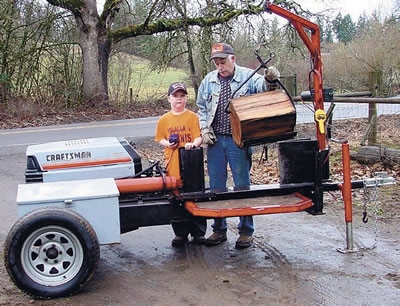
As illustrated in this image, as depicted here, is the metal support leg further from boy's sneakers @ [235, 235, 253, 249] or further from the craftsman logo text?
the craftsman logo text

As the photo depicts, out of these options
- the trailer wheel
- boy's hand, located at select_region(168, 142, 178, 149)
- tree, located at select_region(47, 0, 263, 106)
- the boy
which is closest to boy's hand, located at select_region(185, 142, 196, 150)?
the boy

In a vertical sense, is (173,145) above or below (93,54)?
below

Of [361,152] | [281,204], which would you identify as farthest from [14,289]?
[361,152]

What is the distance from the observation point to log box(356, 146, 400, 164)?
9.09 metres

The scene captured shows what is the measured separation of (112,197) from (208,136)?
52.9 inches

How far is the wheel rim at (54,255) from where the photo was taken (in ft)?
15.0

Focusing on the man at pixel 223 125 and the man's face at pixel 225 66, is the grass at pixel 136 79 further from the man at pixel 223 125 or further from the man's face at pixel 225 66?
the man's face at pixel 225 66

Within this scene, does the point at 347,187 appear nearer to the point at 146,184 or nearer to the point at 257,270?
the point at 257,270

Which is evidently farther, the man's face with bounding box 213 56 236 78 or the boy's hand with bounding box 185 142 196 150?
the man's face with bounding box 213 56 236 78

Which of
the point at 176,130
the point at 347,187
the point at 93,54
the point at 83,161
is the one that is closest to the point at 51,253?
the point at 83,161

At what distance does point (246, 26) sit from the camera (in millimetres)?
20719

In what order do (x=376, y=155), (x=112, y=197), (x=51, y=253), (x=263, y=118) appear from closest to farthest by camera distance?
(x=51, y=253)
(x=112, y=197)
(x=263, y=118)
(x=376, y=155)

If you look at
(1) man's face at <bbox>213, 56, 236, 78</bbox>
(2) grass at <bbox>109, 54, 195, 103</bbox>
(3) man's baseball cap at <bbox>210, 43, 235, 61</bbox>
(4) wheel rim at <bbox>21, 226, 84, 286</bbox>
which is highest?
A: (2) grass at <bbox>109, 54, 195, 103</bbox>

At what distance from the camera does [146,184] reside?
5211 mm
